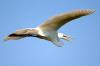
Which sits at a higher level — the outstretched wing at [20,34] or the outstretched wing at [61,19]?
the outstretched wing at [61,19]

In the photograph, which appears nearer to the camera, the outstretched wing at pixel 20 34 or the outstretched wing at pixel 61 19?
the outstretched wing at pixel 61 19

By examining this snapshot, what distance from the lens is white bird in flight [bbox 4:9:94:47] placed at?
3754mm

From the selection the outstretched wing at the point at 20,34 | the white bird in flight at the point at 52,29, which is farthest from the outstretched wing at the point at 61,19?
the outstretched wing at the point at 20,34

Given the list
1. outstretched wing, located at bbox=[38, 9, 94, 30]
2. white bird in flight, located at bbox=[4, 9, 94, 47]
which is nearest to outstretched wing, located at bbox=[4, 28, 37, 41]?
white bird in flight, located at bbox=[4, 9, 94, 47]

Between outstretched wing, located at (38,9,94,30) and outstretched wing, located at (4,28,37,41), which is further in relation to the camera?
outstretched wing, located at (4,28,37,41)

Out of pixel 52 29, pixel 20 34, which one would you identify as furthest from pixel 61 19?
pixel 20 34

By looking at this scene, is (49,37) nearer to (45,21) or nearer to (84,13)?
(45,21)

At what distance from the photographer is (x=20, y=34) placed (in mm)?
3957

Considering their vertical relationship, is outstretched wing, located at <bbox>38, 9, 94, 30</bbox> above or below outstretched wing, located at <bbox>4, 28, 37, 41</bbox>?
above

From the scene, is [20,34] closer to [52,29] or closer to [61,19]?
[52,29]

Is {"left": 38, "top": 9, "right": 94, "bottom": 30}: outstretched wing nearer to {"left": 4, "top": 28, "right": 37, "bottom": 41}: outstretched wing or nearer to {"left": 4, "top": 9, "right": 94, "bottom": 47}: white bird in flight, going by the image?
{"left": 4, "top": 9, "right": 94, "bottom": 47}: white bird in flight

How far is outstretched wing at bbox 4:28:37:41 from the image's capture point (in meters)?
3.92

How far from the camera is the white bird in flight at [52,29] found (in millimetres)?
3754

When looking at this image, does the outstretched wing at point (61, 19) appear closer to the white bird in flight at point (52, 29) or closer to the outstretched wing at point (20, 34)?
the white bird in flight at point (52, 29)
